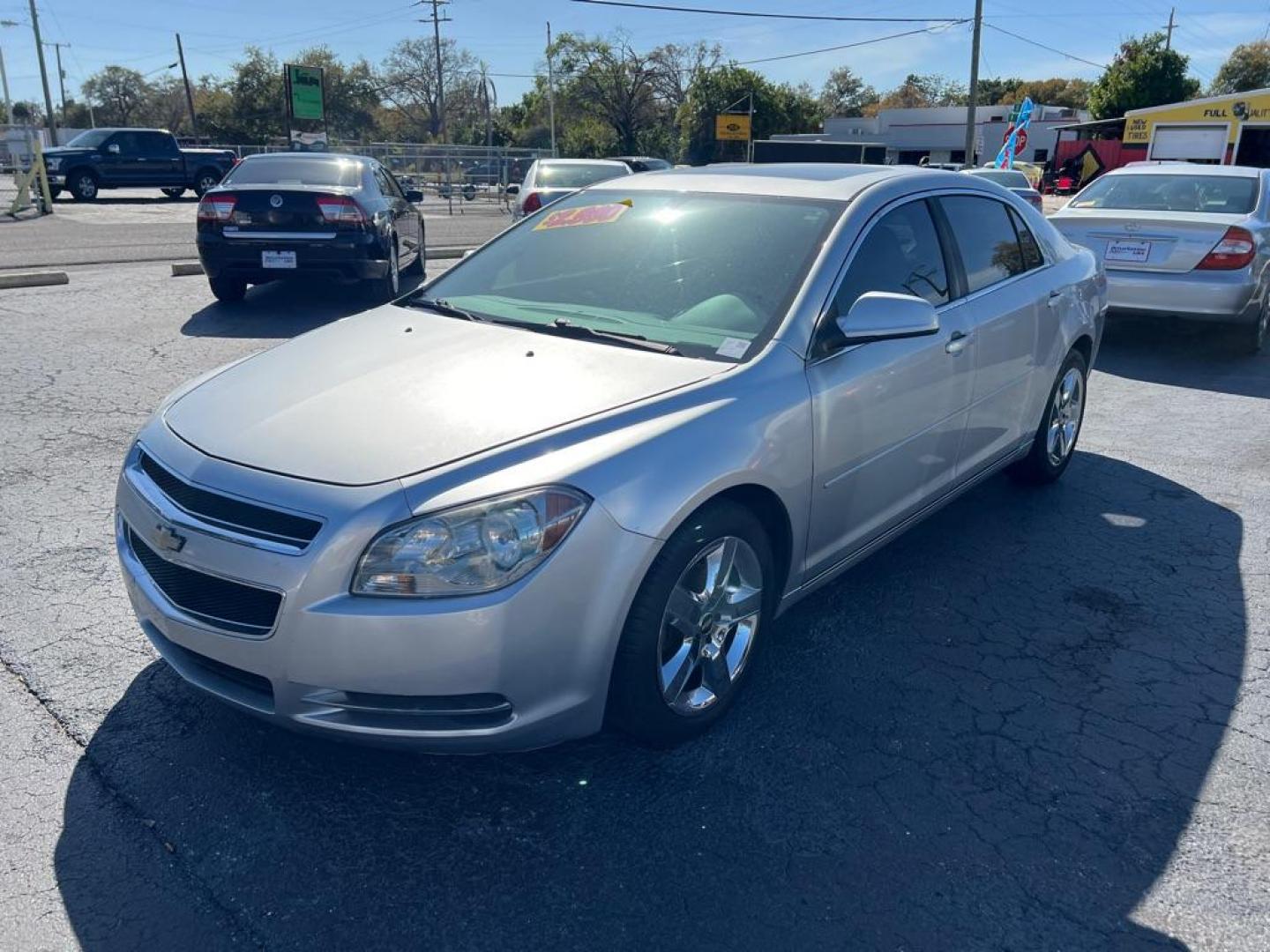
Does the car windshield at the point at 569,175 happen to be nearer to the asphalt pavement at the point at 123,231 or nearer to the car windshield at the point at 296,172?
the asphalt pavement at the point at 123,231

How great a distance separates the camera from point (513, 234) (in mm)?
4391

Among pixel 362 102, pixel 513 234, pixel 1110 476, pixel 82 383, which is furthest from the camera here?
pixel 362 102

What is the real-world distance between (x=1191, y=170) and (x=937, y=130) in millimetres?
65398

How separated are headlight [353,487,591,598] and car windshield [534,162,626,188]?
12.4 metres

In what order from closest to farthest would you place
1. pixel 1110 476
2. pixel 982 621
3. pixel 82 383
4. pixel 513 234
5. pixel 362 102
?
pixel 982 621
pixel 513 234
pixel 1110 476
pixel 82 383
pixel 362 102

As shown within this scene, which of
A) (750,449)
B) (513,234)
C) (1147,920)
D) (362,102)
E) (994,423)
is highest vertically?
(362,102)

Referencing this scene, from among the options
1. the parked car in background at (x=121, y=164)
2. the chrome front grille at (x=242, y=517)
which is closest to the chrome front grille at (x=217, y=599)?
the chrome front grille at (x=242, y=517)

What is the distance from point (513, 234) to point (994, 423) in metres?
2.34

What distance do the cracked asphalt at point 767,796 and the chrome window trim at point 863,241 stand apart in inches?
44.4

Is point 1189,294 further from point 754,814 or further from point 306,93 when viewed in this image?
point 306,93

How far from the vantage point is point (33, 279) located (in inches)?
412

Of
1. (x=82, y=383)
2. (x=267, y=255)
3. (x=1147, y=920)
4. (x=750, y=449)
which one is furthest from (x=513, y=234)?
(x=267, y=255)

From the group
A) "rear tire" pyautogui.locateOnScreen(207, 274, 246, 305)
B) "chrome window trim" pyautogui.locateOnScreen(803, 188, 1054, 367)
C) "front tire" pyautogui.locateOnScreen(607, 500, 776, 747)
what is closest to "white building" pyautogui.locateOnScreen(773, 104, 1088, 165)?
"rear tire" pyautogui.locateOnScreen(207, 274, 246, 305)

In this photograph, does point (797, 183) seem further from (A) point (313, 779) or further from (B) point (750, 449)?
(A) point (313, 779)
